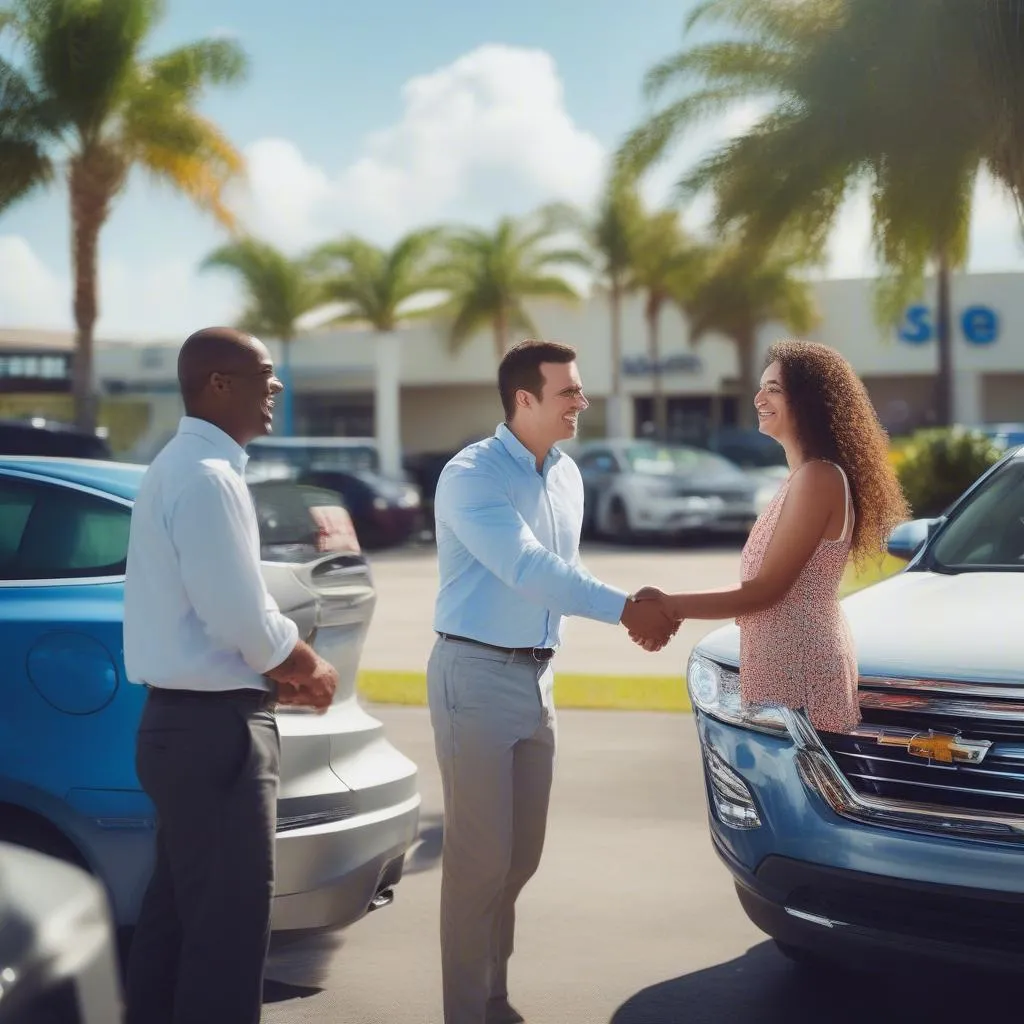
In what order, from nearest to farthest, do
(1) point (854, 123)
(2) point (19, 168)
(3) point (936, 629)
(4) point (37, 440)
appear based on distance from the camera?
(3) point (936, 629)
(4) point (37, 440)
(1) point (854, 123)
(2) point (19, 168)

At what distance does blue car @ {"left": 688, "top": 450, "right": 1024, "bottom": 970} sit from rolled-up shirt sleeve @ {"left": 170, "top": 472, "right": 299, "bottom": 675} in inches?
59.9

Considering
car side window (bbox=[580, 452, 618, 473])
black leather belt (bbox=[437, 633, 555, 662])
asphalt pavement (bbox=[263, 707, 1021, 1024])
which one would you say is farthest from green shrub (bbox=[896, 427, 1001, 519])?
black leather belt (bbox=[437, 633, 555, 662])

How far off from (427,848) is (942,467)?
57.3 feet

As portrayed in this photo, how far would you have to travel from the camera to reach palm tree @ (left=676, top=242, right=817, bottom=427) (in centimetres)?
3941

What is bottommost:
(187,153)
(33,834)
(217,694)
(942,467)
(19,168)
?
(33,834)

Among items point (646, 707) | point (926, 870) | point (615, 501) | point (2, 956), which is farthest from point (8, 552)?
point (615, 501)

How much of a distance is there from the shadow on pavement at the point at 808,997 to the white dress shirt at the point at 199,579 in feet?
5.90

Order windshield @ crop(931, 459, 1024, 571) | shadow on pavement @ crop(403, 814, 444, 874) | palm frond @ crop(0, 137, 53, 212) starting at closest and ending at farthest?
windshield @ crop(931, 459, 1024, 571) → shadow on pavement @ crop(403, 814, 444, 874) → palm frond @ crop(0, 137, 53, 212)

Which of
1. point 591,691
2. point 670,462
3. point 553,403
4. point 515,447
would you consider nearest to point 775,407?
point 553,403

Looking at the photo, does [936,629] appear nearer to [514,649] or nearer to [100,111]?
[514,649]

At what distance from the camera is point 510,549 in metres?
4.02

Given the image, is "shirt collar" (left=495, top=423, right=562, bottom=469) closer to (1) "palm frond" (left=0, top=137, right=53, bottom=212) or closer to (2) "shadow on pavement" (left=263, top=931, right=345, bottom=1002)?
(2) "shadow on pavement" (left=263, top=931, right=345, bottom=1002)

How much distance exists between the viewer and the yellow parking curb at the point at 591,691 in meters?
9.75

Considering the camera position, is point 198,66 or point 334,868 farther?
point 198,66
